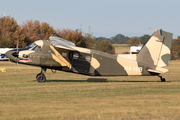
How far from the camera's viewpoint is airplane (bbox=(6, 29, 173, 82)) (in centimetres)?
2030

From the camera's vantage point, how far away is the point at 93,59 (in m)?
21.2

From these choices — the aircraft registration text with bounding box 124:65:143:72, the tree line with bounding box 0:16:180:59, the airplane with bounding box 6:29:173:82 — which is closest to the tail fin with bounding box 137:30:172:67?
the airplane with bounding box 6:29:173:82

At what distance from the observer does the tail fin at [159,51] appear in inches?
849

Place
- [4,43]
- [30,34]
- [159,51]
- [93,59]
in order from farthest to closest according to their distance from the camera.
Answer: [30,34]
[4,43]
[159,51]
[93,59]

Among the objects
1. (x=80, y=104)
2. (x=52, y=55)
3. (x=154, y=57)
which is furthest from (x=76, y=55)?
(x=80, y=104)

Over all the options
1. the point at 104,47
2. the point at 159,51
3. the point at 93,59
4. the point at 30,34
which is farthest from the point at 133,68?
the point at 104,47

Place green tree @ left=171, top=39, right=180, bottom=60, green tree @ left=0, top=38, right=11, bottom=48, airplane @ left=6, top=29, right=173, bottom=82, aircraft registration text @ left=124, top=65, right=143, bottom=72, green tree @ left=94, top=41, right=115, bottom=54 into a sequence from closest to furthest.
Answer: airplane @ left=6, top=29, right=173, bottom=82 → aircraft registration text @ left=124, top=65, right=143, bottom=72 → green tree @ left=0, top=38, right=11, bottom=48 → green tree @ left=171, top=39, right=180, bottom=60 → green tree @ left=94, top=41, right=115, bottom=54

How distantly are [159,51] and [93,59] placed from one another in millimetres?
5578

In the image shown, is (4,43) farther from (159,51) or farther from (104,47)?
(159,51)

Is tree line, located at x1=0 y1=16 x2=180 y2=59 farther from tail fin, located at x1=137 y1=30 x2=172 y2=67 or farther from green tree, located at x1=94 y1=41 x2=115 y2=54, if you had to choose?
tail fin, located at x1=137 y1=30 x2=172 y2=67

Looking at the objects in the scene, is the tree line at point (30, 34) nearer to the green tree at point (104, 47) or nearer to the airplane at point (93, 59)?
the green tree at point (104, 47)

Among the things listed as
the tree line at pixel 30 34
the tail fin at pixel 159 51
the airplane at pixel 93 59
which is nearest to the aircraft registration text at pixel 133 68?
the airplane at pixel 93 59

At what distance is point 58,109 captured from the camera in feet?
34.0

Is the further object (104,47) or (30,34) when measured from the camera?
(104,47)
